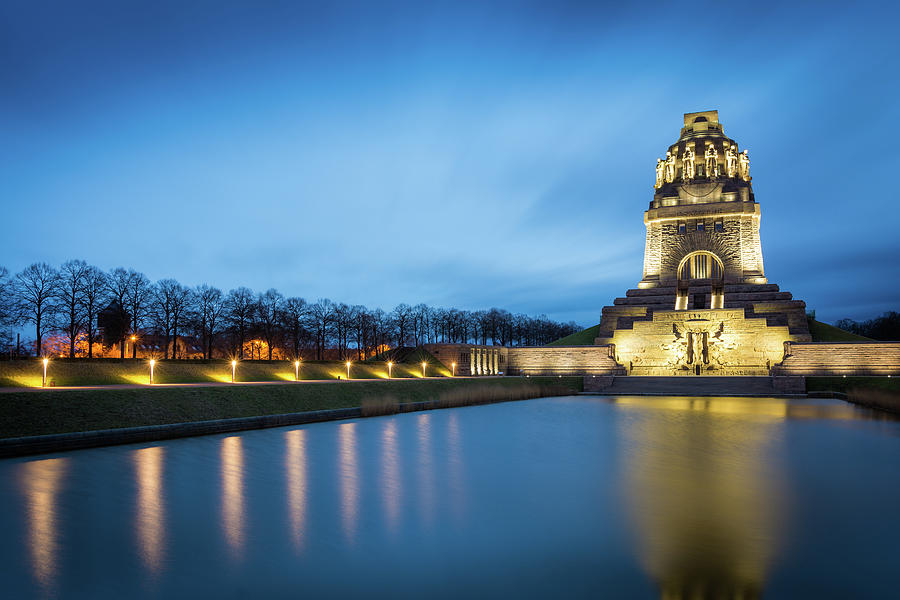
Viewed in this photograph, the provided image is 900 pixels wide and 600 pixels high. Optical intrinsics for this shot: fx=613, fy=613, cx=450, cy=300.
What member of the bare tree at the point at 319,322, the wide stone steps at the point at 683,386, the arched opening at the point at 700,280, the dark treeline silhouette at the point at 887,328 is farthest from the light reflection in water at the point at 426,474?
the dark treeline silhouette at the point at 887,328

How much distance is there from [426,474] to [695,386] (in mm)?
26931

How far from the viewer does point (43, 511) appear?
8.39 metres

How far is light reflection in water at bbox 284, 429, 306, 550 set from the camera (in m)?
7.44

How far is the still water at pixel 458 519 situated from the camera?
5.61 metres

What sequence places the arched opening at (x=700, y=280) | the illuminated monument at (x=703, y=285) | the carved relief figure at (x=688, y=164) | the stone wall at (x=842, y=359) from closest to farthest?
the stone wall at (x=842, y=359), the illuminated monument at (x=703, y=285), the arched opening at (x=700, y=280), the carved relief figure at (x=688, y=164)

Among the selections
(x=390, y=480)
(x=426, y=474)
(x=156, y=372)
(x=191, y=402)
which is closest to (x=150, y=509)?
(x=390, y=480)

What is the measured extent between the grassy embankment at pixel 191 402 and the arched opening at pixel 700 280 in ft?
81.5

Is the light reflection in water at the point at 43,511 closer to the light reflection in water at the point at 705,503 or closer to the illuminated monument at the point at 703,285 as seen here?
the light reflection in water at the point at 705,503

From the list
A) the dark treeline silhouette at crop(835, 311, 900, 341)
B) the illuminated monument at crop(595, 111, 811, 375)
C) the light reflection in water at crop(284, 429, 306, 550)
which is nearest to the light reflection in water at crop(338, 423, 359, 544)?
the light reflection in water at crop(284, 429, 306, 550)

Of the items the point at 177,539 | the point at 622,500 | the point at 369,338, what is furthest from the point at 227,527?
the point at 369,338

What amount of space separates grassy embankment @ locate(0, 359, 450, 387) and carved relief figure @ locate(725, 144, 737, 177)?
113 ft

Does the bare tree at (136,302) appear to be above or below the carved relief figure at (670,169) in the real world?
below

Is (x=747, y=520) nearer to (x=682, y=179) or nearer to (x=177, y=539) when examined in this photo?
(x=177, y=539)

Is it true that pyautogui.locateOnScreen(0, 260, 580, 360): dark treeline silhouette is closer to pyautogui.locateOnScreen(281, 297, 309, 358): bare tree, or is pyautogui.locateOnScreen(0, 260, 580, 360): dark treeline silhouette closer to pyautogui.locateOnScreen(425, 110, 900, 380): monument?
pyautogui.locateOnScreen(281, 297, 309, 358): bare tree
